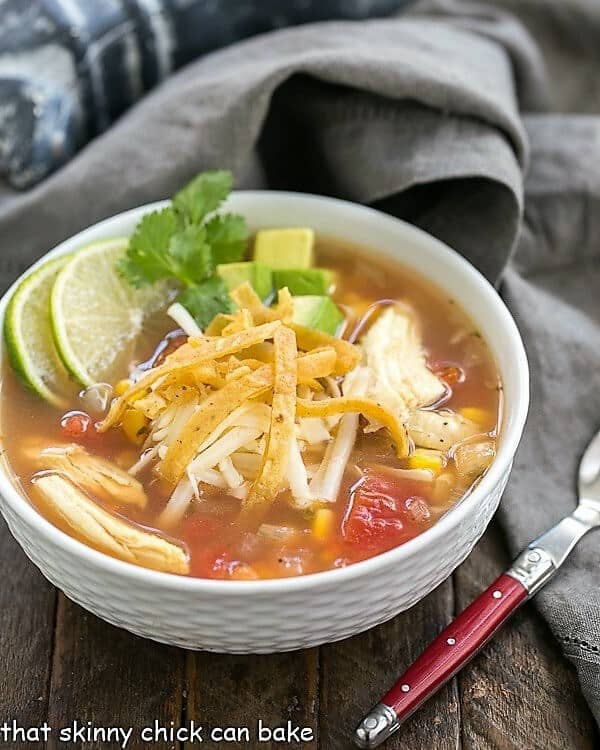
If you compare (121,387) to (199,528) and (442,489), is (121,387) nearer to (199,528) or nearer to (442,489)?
(199,528)

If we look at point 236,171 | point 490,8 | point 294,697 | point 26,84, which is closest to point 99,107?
point 26,84

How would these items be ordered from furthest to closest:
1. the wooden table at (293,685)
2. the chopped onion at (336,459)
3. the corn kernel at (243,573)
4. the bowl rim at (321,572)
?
the chopped onion at (336,459)
the wooden table at (293,685)
the corn kernel at (243,573)
the bowl rim at (321,572)

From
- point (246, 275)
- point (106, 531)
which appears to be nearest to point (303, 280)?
point (246, 275)

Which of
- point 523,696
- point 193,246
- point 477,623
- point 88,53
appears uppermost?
point 88,53

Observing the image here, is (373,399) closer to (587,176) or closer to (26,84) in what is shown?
(587,176)

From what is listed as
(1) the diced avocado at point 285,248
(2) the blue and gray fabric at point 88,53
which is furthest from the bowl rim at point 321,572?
(2) the blue and gray fabric at point 88,53

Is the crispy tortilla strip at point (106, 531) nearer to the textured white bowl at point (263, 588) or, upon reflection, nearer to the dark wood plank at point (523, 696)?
the textured white bowl at point (263, 588)
